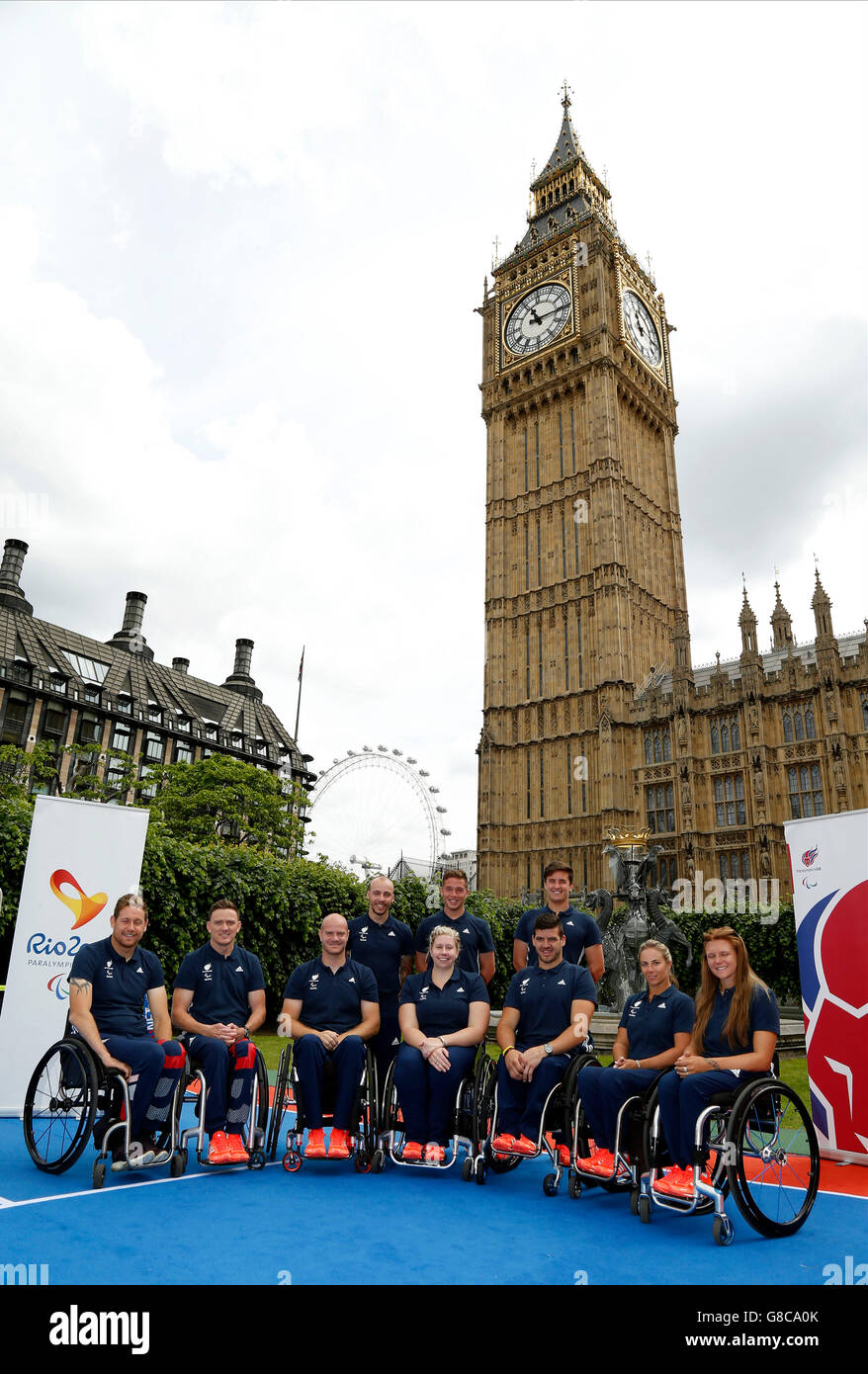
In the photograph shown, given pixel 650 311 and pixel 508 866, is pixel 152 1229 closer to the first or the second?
pixel 508 866

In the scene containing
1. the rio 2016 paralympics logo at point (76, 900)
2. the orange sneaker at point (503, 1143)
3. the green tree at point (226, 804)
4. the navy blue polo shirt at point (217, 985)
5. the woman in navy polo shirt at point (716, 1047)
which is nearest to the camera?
the woman in navy polo shirt at point (716, 1047)

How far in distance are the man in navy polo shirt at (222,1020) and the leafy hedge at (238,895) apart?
24.7ft

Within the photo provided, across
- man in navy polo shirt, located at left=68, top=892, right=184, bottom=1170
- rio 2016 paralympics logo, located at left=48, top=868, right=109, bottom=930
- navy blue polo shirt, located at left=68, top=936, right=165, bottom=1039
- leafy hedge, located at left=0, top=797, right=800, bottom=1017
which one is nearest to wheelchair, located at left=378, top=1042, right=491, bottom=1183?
man in navy polo shirt, located at left=68, top=892, right=184, bottom=1170

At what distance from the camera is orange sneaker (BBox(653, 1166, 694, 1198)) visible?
14.6ft

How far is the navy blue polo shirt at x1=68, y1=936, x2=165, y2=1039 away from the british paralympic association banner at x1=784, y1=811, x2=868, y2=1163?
5101mm

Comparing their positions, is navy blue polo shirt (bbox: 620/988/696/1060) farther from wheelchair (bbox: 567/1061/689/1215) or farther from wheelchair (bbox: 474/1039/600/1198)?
wheelchair (bbox: 474/1039/600/1198)

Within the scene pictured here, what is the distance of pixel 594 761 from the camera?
45.0m

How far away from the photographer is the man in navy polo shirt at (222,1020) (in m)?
5.55

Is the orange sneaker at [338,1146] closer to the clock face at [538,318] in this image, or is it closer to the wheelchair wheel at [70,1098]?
Result: the wheelchair wheel at [70,1098]

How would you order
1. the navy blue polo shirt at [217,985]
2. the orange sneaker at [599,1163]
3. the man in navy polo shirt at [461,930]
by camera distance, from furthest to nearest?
the man in navy polo shirt at [461,930] → the navy blue polo shirt at [217,985] → the orange sneaker at [599,1163]

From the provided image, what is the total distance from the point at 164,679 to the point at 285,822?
109ft

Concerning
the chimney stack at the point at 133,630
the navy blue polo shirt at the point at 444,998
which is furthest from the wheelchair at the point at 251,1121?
the chimney stack at the point at 133,630

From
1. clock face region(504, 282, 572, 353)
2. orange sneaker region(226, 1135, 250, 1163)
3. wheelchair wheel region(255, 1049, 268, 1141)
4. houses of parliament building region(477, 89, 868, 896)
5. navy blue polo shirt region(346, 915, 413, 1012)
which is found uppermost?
clock face region(504, 282, 572, 353)
